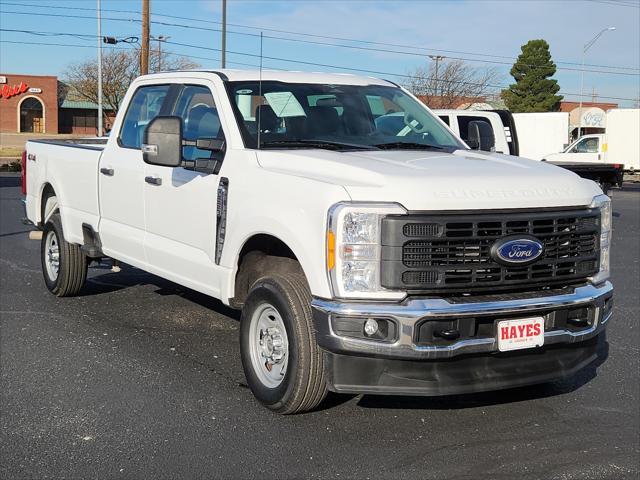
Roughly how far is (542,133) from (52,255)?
107 feet

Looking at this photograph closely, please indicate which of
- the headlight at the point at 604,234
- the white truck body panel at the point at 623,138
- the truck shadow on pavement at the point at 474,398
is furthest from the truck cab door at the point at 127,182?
the white truck body panel at the point at 623,138

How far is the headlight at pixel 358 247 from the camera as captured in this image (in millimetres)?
4180

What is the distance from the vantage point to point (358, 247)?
4.18 metres

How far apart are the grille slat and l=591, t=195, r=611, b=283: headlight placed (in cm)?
28

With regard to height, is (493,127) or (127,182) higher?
(493,127)

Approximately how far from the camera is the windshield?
18.1 feet

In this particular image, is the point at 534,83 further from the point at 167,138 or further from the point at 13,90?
the point at 167,138

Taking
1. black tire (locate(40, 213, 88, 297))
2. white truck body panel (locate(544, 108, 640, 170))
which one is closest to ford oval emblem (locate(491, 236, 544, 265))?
black tire (locate(40, 213, 88, 297))

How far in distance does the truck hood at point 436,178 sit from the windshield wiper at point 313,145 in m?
0.22

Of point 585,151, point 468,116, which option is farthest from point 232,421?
point 585,151

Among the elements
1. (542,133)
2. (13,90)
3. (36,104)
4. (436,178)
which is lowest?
(436,178)

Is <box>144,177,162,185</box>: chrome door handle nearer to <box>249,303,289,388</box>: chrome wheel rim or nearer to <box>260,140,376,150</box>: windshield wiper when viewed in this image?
<box>260,140,376,150</box>: windshield wiper

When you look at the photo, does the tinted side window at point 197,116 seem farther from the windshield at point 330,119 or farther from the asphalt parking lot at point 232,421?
the asphalt parking lot at point 232,421

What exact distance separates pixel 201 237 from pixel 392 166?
62.0 inches
